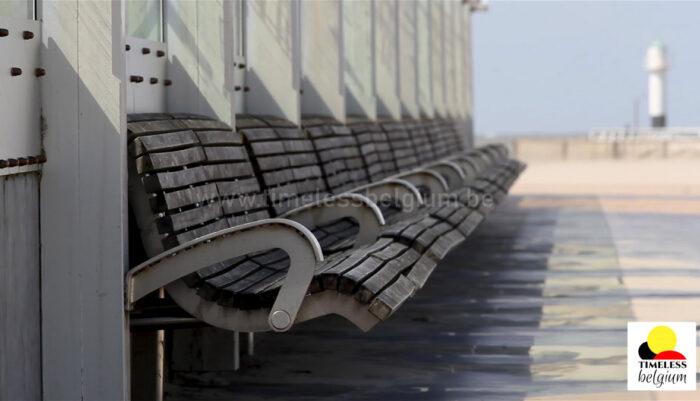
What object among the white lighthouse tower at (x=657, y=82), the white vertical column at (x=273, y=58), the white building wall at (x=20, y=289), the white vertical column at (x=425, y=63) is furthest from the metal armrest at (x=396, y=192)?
the white lighthouse tower at (x=657, y=82)

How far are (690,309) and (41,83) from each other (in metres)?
5.00

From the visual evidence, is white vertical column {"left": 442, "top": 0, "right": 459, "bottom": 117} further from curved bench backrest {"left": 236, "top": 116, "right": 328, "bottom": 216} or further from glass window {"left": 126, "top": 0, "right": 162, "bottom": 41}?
glass window {"left": 126, "top": 0, "right": 162, "bottom": 41}

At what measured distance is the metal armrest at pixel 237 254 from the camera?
473 cm

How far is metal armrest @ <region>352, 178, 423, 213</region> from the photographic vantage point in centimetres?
791

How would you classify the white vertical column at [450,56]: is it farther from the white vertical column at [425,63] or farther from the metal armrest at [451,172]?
the metal armrest at [451,172]

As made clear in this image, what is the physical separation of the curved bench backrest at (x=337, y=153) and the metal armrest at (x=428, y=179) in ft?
1.10

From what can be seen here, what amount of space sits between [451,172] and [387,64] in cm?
448

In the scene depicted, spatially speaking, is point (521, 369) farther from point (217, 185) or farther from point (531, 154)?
point (531, 154)

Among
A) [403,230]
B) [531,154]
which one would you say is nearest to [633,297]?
[403,230]

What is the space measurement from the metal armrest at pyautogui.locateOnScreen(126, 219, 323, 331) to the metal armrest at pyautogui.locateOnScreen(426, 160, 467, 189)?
5877mm

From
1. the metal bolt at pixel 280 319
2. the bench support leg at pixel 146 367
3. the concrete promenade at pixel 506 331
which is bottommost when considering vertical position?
the concrete promenade at pixel 506 331

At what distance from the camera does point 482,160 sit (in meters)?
13.9

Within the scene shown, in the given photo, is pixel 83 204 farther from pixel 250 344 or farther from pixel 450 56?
pixel 450 56

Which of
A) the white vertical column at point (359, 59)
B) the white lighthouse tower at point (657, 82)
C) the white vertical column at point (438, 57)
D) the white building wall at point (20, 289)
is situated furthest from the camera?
the white lighthouse tower at point (657, 82)
